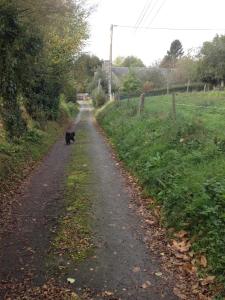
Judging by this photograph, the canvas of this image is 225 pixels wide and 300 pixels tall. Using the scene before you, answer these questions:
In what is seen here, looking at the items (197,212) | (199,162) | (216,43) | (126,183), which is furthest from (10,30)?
(216,43)

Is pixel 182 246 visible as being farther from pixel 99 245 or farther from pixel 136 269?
pixel 99 245

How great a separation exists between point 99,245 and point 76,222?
1.16 m

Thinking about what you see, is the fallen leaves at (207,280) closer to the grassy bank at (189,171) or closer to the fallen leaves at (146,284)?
the grassy bank at (189,171)

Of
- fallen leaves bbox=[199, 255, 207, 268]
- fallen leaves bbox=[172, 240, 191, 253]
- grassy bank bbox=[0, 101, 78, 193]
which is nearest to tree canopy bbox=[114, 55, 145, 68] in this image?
grassy bank bbox=[0, 101, 78, 193]

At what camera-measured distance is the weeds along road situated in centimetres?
543

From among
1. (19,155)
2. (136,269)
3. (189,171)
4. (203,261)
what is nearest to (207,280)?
(203,261)

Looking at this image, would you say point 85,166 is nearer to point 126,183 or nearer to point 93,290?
point 126,183

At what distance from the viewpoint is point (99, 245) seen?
6672mm

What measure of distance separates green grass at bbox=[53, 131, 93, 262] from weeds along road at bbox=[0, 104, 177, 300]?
152 millimetres

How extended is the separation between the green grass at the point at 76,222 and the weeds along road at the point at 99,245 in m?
0.15

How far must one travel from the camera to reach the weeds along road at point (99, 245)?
17.8ft

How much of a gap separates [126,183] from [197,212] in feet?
13.8

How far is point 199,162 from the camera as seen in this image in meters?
9.29

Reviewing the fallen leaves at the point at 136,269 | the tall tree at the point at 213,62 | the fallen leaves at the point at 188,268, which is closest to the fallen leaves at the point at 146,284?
the fallen leaves at the point at 136,269
